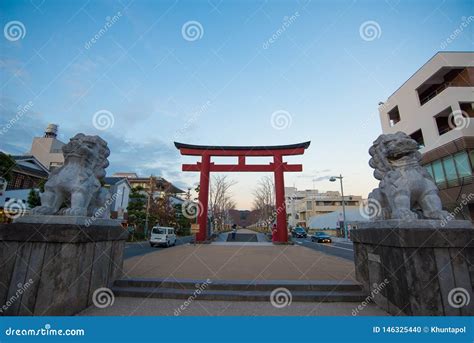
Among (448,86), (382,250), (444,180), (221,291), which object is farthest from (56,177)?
(448,86)

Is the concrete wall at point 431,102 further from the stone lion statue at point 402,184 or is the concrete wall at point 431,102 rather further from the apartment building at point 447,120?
the stone lion statue at point 402,184

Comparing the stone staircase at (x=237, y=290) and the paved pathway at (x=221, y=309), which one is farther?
the stone staircase at (x=237, y=290)

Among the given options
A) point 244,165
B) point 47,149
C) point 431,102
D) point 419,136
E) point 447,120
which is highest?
point 47,149

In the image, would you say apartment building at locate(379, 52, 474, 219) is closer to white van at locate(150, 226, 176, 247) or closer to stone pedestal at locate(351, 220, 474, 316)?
stone pedestal at locate(351, 220, 474, 316)

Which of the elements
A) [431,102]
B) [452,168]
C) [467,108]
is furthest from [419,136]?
[452,168]

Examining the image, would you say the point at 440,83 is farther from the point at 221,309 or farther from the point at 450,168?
the point at 221,309

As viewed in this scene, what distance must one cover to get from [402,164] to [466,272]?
1625 millimetres

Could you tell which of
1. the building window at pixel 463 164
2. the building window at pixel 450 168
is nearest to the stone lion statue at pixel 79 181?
the building window at pixel 463 164

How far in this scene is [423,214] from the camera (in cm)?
338

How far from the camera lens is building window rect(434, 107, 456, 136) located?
13.9 meters

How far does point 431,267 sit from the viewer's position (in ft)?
9.14

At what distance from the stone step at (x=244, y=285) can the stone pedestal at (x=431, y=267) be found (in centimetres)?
94

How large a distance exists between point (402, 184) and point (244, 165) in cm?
1288

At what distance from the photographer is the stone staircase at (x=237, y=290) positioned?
3.77 metres
